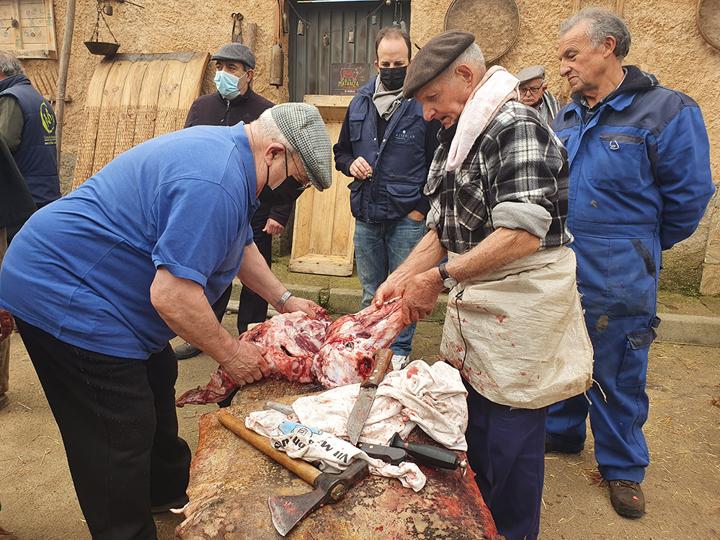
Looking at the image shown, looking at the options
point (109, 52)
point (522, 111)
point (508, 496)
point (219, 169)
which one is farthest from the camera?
point (109, 52)

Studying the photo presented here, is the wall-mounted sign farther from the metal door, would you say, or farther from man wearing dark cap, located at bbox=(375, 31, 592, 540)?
man wearing dark cap, located at bbox=(375, 31, 592, 540)

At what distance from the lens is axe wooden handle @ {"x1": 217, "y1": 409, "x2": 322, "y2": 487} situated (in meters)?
1.70

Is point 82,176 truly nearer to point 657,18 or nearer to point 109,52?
point 109,52

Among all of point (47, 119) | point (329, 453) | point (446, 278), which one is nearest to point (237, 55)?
point (47, 119)

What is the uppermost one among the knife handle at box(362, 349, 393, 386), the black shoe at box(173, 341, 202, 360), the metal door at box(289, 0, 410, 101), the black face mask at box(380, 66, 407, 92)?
the metal door at box(289, 0, 410, 101)

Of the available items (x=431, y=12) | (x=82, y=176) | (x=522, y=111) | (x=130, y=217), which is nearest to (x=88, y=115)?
(x=82, y=176)

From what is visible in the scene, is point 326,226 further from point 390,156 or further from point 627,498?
point 627,498

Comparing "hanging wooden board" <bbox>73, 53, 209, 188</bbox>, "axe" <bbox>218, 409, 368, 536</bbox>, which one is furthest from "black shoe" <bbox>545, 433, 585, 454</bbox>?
"hanging wooden board" <bbox>73, 53, 209, 188</bbox>

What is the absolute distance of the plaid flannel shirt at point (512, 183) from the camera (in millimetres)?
1982

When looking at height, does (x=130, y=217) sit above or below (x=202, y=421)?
above

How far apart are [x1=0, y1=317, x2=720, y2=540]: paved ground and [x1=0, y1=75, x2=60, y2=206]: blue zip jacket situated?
1699 mm

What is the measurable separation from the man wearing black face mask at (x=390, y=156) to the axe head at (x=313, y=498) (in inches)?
108

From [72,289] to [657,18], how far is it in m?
6.18

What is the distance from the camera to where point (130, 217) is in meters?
1.97
